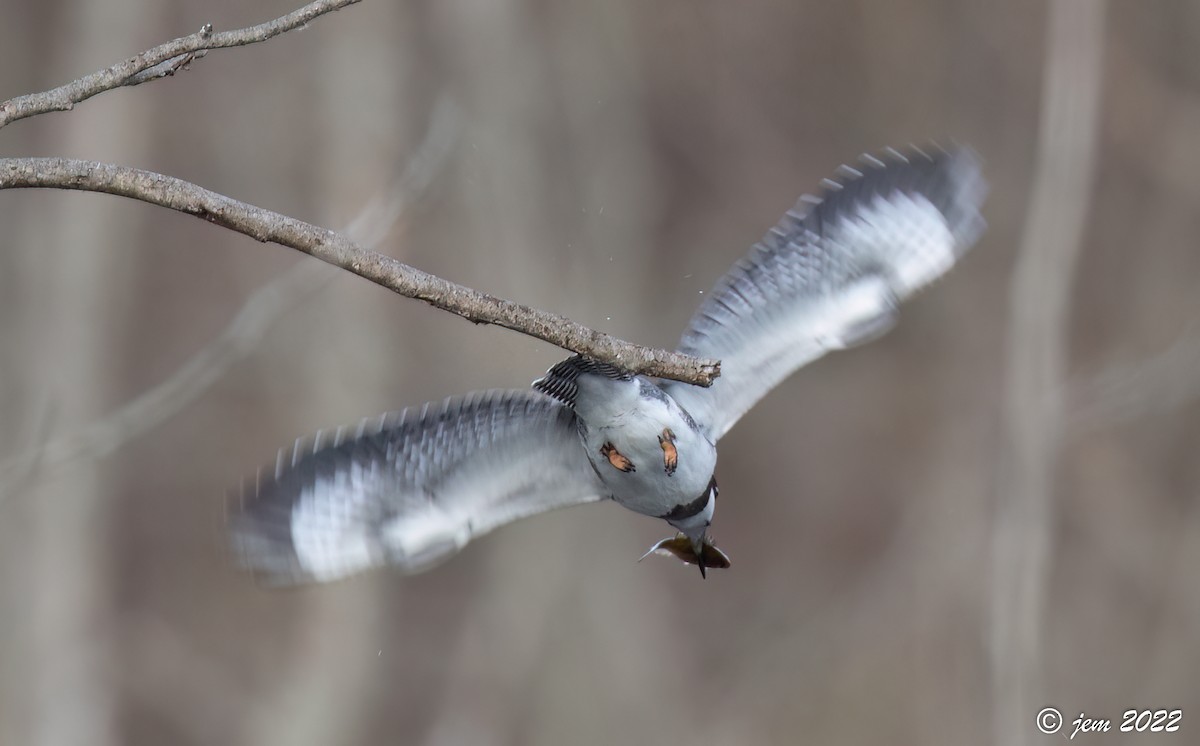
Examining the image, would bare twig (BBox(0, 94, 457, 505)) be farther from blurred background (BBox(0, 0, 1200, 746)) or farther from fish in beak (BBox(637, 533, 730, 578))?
blurred background (BBox(0, 0, 1200, 746))

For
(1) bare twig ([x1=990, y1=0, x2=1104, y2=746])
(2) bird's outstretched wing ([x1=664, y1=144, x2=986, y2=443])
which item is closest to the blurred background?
(1) bare twig ([x1=990, y1=0, x2=1104, y2=746])

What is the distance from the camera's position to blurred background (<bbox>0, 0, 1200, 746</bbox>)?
7406mm

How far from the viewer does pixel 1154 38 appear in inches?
333

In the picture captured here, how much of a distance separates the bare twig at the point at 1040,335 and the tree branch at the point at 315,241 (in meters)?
4.77

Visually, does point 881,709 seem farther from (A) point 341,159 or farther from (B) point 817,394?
(A) point 341,159

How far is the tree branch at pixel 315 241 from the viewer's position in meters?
1.53

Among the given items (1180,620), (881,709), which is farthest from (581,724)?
(1180,620)

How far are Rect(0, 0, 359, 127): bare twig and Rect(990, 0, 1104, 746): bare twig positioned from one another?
16.8 feet

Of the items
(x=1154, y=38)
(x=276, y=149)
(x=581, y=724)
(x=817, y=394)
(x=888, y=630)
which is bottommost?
(x=581, y=724)

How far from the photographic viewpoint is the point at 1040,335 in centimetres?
626

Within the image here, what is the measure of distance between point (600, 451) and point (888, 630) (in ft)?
→ 19.6

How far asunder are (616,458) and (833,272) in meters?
0.71

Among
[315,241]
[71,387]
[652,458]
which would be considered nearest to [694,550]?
[652,458]

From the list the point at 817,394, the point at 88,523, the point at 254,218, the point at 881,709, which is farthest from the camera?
the point at 817,394
